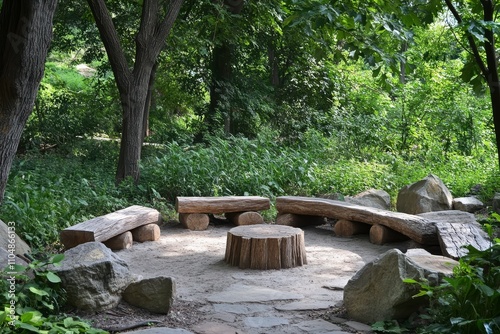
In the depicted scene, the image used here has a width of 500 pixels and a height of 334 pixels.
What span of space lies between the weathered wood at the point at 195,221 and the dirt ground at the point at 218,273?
124 millimetres

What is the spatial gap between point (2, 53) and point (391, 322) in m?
4.05

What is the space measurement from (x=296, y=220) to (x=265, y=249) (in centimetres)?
282

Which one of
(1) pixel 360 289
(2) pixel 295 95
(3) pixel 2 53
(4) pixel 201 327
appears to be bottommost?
(4) pixel 201 327

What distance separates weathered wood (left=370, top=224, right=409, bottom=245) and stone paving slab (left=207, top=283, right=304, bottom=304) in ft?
9.54

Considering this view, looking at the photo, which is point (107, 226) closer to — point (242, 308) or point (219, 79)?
point (242, 308)

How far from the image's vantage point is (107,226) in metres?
8.49

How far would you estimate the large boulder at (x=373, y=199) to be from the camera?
11.4m

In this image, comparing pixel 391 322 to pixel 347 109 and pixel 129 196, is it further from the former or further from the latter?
pixel 347 109

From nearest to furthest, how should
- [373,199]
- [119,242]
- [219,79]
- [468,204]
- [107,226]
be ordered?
[107,226] < [119,242] < [468,204] < [373,199] < [219,79]

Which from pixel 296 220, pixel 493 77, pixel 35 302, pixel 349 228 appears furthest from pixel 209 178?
pixel 493 77

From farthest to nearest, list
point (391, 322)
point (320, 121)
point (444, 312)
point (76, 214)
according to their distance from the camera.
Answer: point (320, 121) < point (76, 214) < point (391, 322) < point (444, 312)

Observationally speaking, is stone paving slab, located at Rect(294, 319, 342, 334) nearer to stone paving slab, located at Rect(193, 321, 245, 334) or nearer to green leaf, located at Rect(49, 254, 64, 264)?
stone paving slab, located at Rect(193, 321, 245, 334)

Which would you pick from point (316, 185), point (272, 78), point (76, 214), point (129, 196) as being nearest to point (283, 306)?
point (76, 214)

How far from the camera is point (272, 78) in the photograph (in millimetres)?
18938
